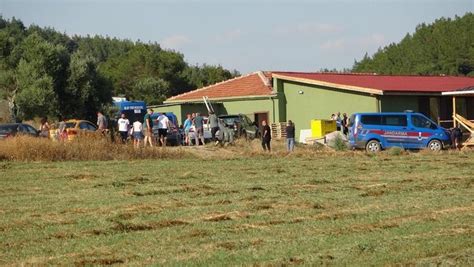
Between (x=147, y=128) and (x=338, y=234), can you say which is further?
(x=147, y=128)

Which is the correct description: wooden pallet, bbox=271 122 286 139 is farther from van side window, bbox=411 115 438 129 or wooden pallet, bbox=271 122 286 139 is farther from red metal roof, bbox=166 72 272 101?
van side window, bbox=411 115 438 129

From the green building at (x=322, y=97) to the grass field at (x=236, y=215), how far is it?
19.3 metres

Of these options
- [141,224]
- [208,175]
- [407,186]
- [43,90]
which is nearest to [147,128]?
[208,175]

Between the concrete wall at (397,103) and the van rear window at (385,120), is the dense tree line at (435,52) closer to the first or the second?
the concrete wall at (397,103)

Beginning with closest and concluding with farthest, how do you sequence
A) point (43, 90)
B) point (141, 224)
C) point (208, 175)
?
point (141, 224) < point (208, 175) < point (43, 90)

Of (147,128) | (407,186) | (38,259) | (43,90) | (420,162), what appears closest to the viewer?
(38,259)

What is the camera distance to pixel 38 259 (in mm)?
8656

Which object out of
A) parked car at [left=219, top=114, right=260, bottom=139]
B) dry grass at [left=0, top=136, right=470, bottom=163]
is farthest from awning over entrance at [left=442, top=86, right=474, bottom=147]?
parked car at [left=219, top=114, right=260, bottom=139]

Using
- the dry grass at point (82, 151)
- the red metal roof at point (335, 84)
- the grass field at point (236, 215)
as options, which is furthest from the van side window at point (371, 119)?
the grass field at point (236, 215)

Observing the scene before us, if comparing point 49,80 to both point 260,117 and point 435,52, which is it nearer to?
point 260,117

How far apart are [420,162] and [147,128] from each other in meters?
9.74

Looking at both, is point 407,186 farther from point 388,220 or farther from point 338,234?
point 338,234

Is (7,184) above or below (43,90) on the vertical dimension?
below

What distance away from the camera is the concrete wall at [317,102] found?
39750 millimetres
